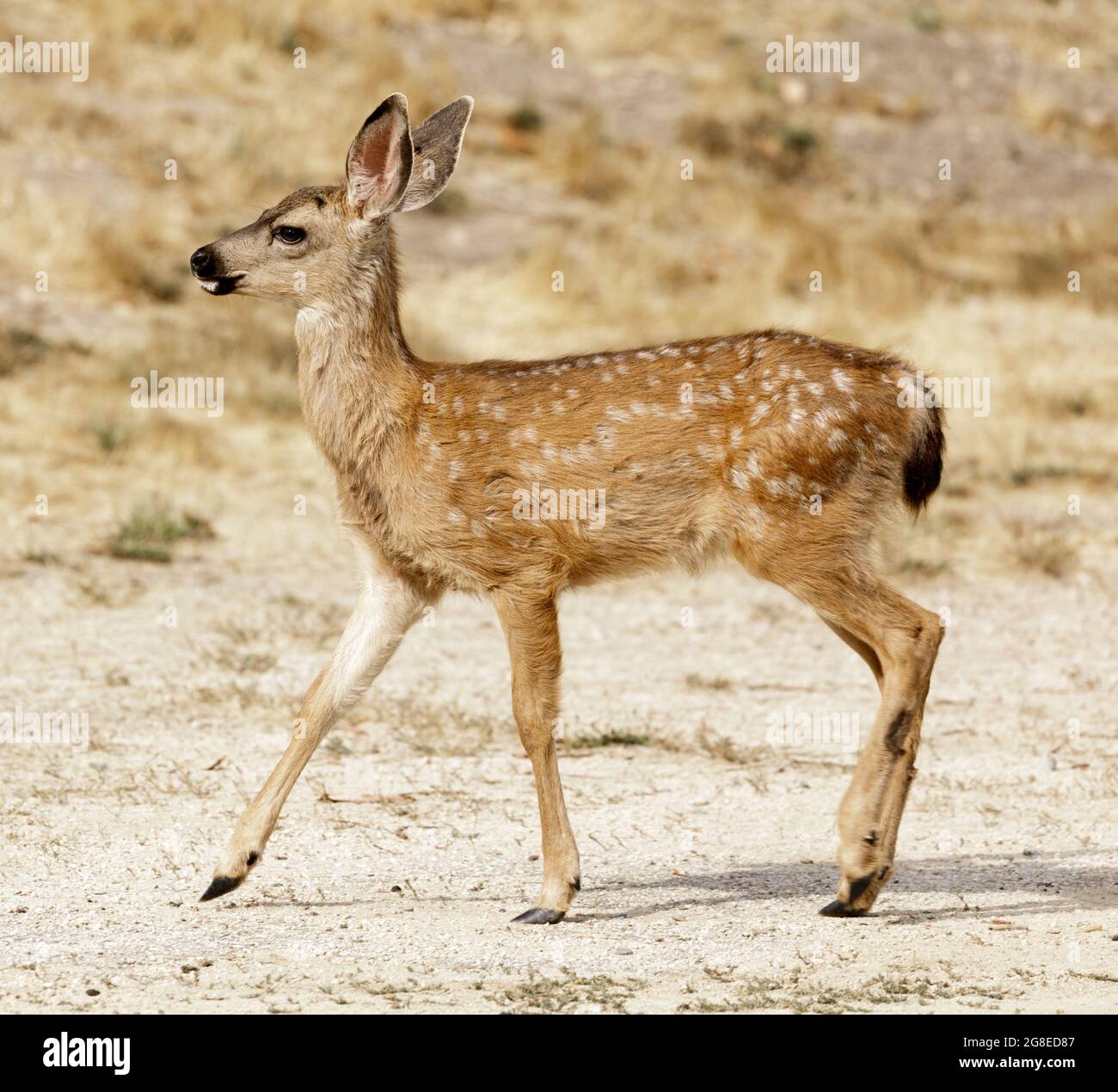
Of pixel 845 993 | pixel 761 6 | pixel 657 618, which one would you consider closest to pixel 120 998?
pixel 845 993

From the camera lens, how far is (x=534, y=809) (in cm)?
827

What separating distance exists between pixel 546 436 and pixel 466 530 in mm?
487

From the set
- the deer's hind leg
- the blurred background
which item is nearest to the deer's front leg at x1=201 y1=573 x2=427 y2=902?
the deer's hind leg

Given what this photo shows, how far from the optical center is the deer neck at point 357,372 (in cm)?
729

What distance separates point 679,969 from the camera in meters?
6.14

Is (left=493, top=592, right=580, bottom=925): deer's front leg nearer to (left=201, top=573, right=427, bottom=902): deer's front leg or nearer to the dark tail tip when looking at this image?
(left=201, top=573, right=427, bottom=902): deer's front leg

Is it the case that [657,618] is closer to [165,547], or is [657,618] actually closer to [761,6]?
[165,547]

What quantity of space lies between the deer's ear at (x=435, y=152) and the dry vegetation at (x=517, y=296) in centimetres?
159

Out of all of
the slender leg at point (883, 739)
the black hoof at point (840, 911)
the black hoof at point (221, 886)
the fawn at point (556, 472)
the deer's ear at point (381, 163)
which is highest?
the deer's ear at point (381, 163)

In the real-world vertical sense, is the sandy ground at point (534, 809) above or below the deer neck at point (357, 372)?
below

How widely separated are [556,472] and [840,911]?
189 cm

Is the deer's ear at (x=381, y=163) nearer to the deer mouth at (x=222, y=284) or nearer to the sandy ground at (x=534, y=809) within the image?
the deer mouth at (x=222, y=284)

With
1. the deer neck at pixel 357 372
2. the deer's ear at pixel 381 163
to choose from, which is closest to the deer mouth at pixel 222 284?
the deer neck at pixel 357 372

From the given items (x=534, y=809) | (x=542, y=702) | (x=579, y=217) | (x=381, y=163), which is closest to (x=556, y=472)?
(x=542, y=702)
